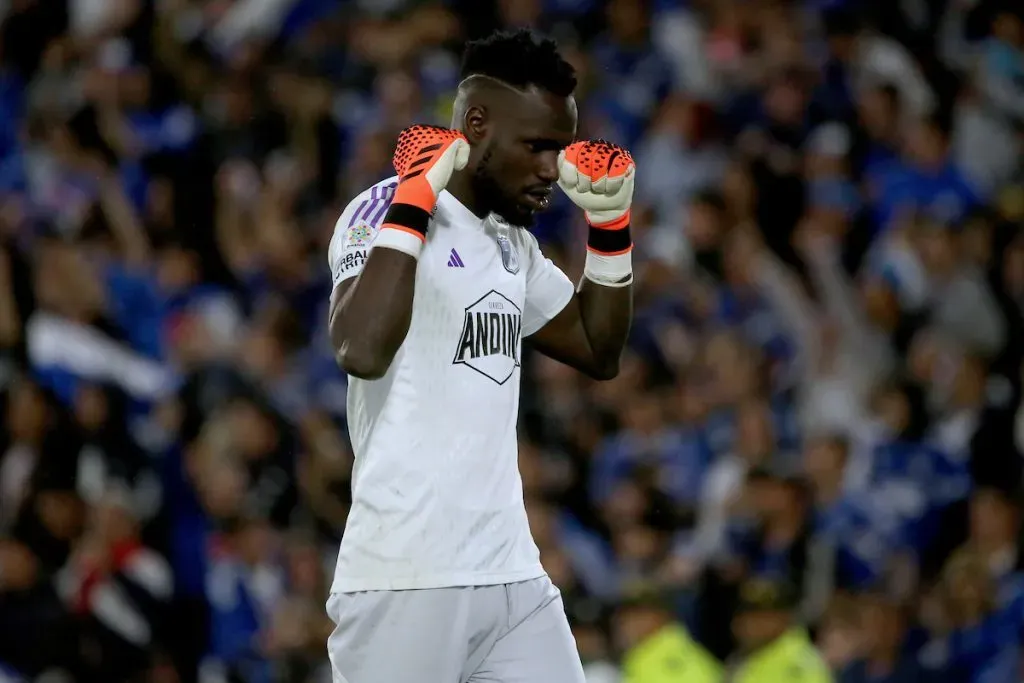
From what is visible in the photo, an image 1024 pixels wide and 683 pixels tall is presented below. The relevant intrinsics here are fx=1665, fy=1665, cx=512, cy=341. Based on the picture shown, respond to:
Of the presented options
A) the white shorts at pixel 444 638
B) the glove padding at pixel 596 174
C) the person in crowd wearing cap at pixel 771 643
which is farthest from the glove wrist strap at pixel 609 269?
the person in crowd wearing cap at pixel 771 643

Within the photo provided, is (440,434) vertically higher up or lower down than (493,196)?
lower down

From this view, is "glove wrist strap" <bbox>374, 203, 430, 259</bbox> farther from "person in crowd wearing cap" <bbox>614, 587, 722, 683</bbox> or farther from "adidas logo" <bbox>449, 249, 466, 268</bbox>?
"person in crowd wearing cap" <bbox>614, 587, 722, 683</bbox>

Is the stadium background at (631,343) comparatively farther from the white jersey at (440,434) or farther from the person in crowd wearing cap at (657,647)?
the white jersey at (440,434)

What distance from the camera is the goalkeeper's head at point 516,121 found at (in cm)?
366

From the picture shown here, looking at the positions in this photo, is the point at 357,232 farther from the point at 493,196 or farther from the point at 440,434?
the point at 440,434

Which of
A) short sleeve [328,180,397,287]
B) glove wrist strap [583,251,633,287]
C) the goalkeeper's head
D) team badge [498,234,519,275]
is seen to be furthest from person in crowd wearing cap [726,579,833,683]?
short sleeve [328,180,397,287]

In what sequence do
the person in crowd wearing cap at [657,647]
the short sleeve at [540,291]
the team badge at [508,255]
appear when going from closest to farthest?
the team badge at [508,255], the short sleeve at [540,291], the person in crowd wearing cap at [657,647]

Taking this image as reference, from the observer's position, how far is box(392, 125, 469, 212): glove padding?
3510 mm

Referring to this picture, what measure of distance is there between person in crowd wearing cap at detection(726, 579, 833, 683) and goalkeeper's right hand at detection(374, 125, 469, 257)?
12.3 ft

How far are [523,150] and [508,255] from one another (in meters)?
0.27

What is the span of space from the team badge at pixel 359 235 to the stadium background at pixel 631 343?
3852 millimetres

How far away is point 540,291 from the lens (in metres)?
4.03

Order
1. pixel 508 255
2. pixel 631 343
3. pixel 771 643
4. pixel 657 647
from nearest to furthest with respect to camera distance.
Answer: pixel 508 255 → pixel 771 643 → pixel 657 647 → pixel 631 343

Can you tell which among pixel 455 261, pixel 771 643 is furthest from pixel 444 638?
pixel 771 643
